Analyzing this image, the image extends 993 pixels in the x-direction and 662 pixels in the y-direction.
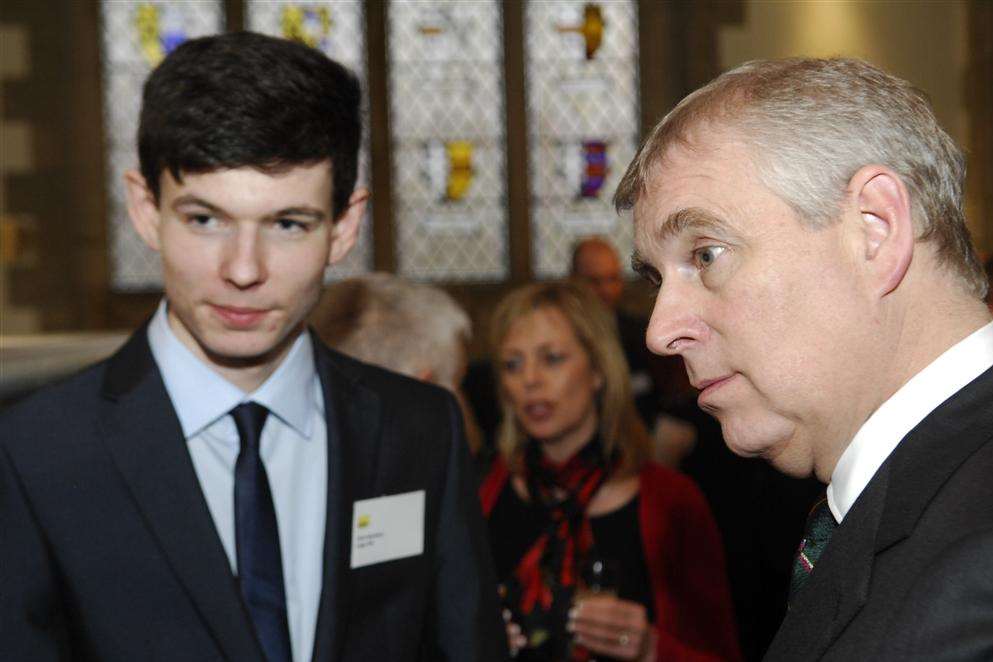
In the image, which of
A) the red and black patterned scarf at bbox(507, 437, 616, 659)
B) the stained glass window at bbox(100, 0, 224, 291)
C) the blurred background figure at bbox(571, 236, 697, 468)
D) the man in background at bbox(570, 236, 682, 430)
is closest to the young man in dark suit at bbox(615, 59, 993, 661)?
the red and black patterned scarf at bbox(507, 437, 616, 659)

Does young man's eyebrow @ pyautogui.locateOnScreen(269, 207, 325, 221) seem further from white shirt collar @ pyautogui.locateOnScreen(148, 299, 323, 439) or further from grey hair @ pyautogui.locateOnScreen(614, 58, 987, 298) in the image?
grey hair @ pyautogui.locateOnScreen(614, 58, 987, 298)

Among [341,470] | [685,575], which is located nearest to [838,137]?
[341,470]

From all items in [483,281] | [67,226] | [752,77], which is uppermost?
[752,77]

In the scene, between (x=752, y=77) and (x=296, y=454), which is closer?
(x=752, y=77)

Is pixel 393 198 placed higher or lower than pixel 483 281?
higher

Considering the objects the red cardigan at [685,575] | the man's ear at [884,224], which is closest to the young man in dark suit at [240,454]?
the man's ear at [884,224]

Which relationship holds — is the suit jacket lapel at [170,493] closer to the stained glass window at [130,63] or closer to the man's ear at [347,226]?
the man's ear at [347,226]

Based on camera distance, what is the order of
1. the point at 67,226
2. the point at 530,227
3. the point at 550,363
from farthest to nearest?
the point at 530,227 → the point at 67,226 → the point at 550,363

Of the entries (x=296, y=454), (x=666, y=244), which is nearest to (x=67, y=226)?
(x=296, y=454)

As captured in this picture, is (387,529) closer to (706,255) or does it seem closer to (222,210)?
(222,210)

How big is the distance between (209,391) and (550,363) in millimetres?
1713

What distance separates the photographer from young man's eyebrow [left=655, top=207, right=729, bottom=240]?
1.25 meters

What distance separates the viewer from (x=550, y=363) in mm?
3363

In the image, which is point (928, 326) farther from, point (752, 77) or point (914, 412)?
point (752, 77)
